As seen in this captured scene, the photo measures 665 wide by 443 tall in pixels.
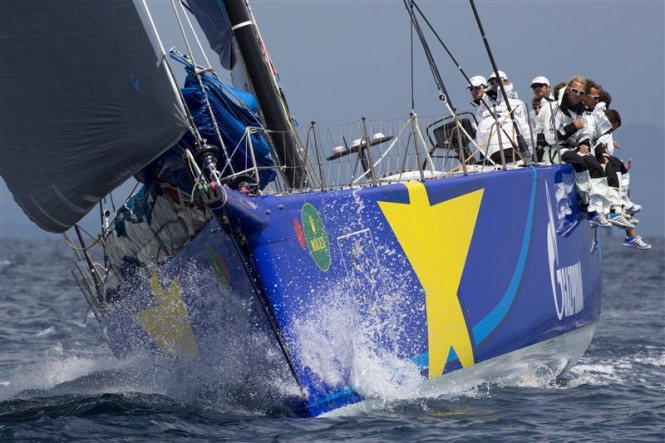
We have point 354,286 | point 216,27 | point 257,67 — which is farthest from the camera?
point 216,27

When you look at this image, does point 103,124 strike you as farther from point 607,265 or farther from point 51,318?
point 607,265

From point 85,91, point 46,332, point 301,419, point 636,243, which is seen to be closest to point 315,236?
point 301,419

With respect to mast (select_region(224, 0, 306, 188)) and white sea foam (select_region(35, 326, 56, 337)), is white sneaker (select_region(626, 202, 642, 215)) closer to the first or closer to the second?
mast (select_region(224, 0, 306, 188))

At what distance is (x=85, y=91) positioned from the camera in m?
6.49

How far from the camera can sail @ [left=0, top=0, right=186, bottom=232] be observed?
632 cm

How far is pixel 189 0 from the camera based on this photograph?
9.50 meters

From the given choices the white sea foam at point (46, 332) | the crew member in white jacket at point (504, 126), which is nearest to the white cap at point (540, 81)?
the crew member in white jacket at point (504, 126)

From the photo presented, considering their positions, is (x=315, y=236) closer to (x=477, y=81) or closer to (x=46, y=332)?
(x=477, y=81)


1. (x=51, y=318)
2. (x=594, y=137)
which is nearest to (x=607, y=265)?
(x=51, y=318)

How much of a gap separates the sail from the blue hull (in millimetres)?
646

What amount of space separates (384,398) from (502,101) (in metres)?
3.34

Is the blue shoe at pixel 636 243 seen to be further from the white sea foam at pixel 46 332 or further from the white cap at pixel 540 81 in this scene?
the white sea foam at pixel 46 332

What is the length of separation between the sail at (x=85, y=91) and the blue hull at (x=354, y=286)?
0.65 meters

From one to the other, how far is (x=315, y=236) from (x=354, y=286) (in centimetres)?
42
